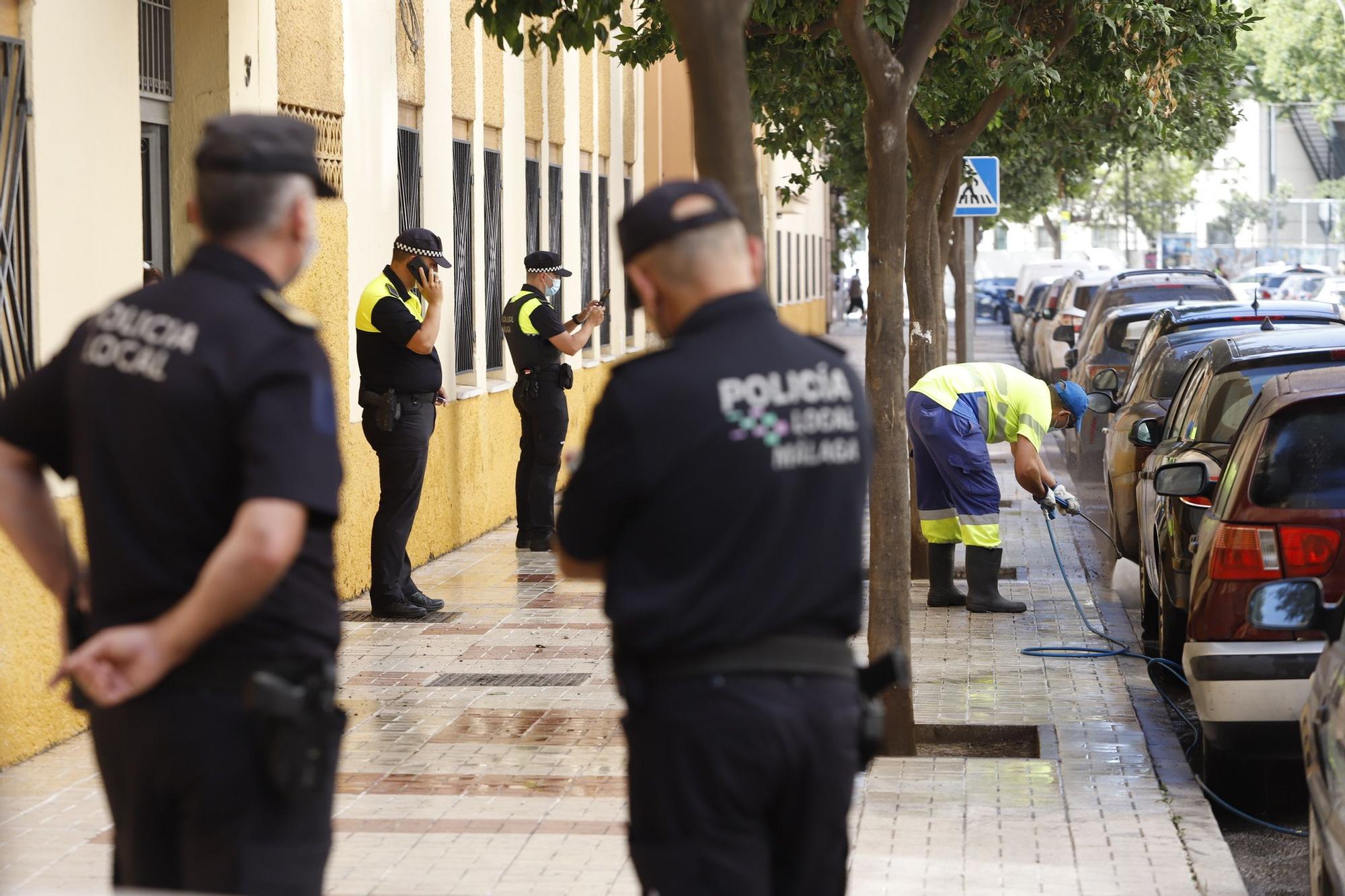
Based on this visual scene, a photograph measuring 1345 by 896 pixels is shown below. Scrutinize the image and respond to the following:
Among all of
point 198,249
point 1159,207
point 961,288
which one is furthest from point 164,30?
point 1159,207

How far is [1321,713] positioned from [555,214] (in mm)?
13629

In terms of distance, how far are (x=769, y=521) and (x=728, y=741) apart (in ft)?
1.22

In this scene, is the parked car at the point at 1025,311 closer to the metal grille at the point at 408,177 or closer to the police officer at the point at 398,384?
the metal grille at the point at 408,177

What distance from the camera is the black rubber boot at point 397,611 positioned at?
10891mm

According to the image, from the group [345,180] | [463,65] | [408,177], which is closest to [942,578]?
[345,180]

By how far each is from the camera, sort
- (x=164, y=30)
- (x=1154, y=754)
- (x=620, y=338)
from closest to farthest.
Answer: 1. (x=1154, y=754)
2. (x=164, y=30)
3. (x=620, y=338)

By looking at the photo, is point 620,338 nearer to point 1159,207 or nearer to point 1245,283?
point 1245,283

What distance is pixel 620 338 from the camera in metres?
21.0

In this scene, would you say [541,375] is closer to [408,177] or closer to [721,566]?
[408,177]

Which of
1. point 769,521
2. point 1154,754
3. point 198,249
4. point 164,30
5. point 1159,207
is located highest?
point 1159,207

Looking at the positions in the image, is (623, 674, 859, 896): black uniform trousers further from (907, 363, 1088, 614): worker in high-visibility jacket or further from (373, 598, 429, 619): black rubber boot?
(373, 598, 429, 619): black rubber boot

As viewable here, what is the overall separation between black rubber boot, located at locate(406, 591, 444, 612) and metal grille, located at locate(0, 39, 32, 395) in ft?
12.3

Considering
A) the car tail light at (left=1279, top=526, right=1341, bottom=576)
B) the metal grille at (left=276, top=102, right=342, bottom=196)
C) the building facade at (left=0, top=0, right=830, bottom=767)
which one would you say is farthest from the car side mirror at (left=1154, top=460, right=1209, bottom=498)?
the metal grille at (left=276, top=102, right=342, bottom=196)

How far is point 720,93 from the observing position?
5.76 metres
